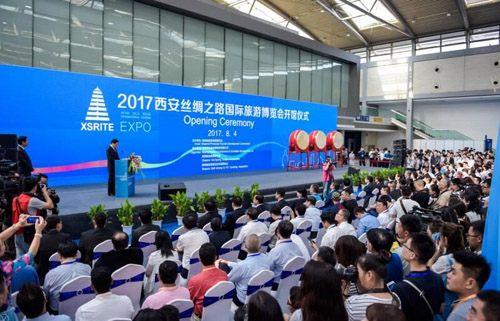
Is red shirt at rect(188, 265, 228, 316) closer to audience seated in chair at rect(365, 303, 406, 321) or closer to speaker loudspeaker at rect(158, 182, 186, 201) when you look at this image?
audience seated in chair at rect(365, 303, 406, 321)

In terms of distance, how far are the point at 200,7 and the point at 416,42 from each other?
18933mm

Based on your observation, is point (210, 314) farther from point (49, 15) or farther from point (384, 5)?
point (384, 5)

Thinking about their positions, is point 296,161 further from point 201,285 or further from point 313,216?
point 201,285

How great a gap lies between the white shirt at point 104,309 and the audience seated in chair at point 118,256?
0.88 m

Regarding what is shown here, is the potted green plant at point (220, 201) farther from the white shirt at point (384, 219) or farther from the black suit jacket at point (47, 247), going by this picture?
the black suit jacket at point (47, 247)

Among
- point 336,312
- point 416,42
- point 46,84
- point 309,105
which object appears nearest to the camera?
point 336,312

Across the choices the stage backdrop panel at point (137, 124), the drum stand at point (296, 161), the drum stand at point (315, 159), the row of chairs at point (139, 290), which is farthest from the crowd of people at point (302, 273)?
the drum stand at point (315, 159)

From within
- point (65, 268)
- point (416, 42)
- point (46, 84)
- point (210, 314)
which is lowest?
point (210, 314)

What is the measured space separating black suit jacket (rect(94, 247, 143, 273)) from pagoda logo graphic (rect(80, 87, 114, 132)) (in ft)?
23.0

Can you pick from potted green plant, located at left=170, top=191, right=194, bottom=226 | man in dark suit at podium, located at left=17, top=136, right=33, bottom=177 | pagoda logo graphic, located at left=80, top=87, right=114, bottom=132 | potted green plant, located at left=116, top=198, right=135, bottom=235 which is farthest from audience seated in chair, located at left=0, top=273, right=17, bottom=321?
pagoda logo graphic, located at left=80, top=87, right=114, bottom=132

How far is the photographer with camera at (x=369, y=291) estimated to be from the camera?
1.87 meters

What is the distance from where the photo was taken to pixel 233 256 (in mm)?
3938

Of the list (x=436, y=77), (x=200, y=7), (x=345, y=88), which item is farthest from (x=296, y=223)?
(x=436, y=77)

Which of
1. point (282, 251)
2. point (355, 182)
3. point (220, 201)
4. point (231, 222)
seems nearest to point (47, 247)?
point (282, 251)
